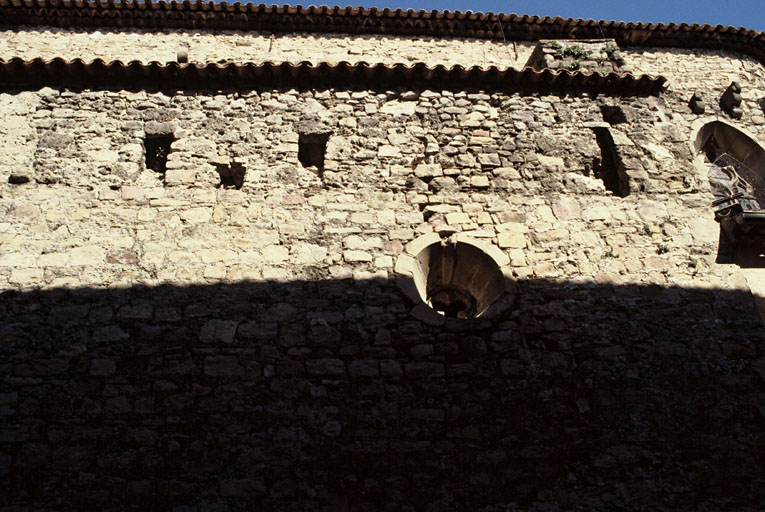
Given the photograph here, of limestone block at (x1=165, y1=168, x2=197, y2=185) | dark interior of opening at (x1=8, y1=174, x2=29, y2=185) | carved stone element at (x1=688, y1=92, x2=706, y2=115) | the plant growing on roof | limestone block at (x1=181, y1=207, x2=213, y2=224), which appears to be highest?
the plant growing on roof

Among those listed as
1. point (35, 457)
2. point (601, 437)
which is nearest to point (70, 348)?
point (35, 457)

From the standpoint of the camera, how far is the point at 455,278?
17.3ft

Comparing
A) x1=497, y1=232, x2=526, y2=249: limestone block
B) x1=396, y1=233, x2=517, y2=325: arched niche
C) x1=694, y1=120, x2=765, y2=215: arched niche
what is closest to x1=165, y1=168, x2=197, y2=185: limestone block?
x1=396, y1=233, x2=517, y2=325: arched niche

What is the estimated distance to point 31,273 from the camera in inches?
178

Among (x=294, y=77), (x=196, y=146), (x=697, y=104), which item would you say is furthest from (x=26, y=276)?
(x=697, y=104)

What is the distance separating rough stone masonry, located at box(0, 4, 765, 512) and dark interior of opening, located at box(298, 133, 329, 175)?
0.09ft

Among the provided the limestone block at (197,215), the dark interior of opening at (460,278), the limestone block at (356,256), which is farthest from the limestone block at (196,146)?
the dark interior of opening at (460,278)

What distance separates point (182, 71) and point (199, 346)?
3334mm

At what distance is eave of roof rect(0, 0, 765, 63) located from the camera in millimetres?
8141

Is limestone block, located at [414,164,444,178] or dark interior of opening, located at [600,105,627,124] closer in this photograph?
limestone block, located at [414,164,444,178]

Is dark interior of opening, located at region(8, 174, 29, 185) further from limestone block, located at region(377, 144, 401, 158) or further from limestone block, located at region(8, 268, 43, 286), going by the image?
limestone block, located at region(377, 144, 401, 158)

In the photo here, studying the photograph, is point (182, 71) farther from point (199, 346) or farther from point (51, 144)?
point (199, 346)

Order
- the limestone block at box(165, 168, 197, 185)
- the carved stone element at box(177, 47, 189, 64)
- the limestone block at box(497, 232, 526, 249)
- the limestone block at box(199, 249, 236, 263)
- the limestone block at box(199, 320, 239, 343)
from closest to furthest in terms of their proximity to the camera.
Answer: the limestone block at box(199, 320, 239, 343) < the limestone block at box(199, 249, 236, 263) < the limestone block at box(497, 232, 526, 249) < the limestone block at box(165, 168, 197, 185) < the carved stone element at box(177, 47, 189, 64)

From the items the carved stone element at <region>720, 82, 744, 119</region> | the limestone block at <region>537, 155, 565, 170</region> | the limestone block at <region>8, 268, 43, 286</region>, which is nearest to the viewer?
the limestone block at <region>8, 268, 43, 286</region>
